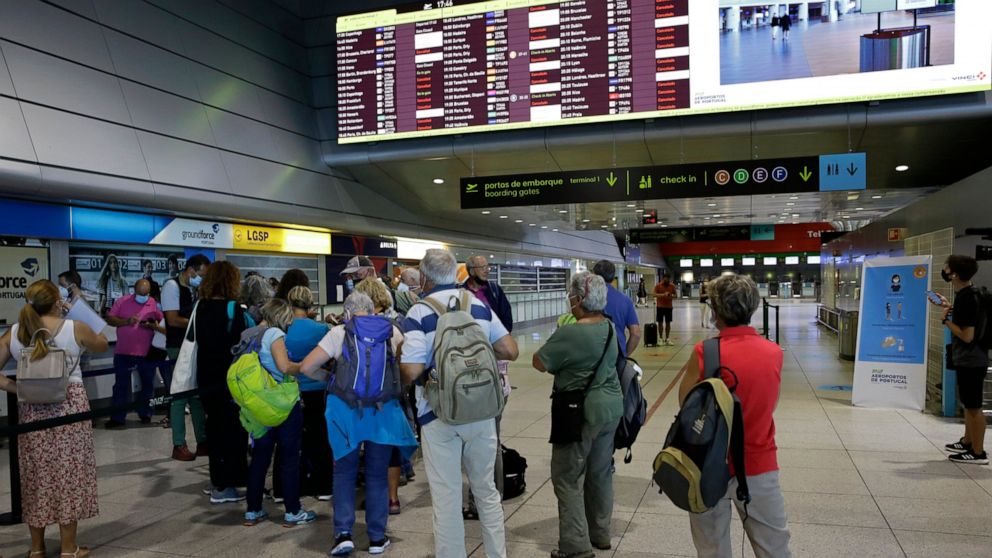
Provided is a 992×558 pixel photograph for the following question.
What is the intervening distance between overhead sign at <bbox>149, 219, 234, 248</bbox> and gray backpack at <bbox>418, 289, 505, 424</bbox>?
699 cm

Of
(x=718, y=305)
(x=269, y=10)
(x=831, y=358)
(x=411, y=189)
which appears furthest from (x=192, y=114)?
(x=831, y=358)

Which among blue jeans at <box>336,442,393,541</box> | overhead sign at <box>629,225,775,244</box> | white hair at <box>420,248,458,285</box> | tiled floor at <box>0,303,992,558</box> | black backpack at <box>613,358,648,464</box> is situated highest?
overhead sign at <box>629,225,775,244</box>

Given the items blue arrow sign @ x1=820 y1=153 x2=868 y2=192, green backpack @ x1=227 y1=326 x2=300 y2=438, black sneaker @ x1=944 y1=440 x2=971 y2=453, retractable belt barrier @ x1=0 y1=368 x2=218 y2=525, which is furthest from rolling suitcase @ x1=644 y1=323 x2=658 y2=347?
green backpack @ x1=227 y1=326 x2=300 y2=438

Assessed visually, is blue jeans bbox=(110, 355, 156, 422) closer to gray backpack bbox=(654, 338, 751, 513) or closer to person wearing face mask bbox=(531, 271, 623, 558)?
person wearing face mask bbox=(531, 271, 623, 558)

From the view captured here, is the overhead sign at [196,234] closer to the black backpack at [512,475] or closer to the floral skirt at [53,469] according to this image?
the floral skirt at [53,469]

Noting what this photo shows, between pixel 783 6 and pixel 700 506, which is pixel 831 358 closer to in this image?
pixel 783 6

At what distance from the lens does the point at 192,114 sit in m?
9.41

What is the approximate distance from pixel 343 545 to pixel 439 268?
162 cm

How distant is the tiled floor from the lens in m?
3.87

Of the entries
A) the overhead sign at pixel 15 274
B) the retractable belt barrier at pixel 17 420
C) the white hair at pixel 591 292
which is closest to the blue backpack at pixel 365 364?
the white hair at pixel 591 292

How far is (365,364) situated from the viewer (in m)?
3.68

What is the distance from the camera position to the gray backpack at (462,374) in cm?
310

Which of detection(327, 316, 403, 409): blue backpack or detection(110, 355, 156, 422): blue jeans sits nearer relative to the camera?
detection(327, 316, 403, 409): blue backpack

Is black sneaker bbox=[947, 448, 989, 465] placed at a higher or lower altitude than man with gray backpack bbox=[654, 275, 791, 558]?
Answer: lower
